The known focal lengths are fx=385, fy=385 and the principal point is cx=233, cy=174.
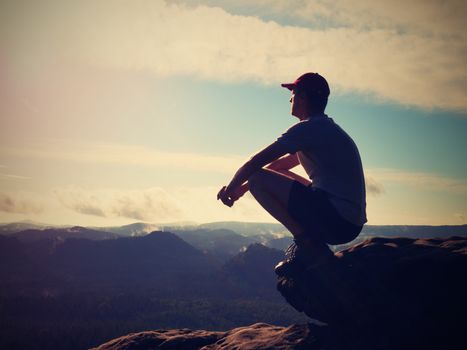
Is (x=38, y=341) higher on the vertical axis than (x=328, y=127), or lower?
lower

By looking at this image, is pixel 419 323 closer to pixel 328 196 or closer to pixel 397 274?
pixel 397 274

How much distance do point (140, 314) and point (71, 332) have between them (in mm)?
37368

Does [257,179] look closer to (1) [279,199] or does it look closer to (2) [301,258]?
(1) [279,199]

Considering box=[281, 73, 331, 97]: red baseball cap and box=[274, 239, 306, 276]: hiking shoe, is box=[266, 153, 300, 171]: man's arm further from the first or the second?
box=[274, 239, 306, 276]: hiking shoe

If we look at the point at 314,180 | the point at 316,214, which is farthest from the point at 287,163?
the point at 316,214

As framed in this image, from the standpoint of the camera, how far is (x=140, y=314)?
650ft

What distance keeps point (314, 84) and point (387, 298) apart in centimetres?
442

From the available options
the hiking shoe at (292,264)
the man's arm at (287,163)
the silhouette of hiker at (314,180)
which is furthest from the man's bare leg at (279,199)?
the man's arm at (287,163)

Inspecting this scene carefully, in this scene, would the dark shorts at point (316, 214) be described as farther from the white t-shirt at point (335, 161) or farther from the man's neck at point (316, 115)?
the man's neck at point (316, 115)

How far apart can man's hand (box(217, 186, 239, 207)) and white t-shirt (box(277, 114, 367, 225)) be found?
1.54 metres

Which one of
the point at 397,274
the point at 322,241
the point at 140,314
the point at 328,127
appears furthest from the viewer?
the point at 140,314

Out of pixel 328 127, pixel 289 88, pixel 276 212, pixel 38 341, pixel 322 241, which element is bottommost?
pixel 38 341

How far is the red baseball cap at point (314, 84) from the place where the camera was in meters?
7.36

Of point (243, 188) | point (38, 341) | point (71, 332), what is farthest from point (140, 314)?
point (243, 188)
